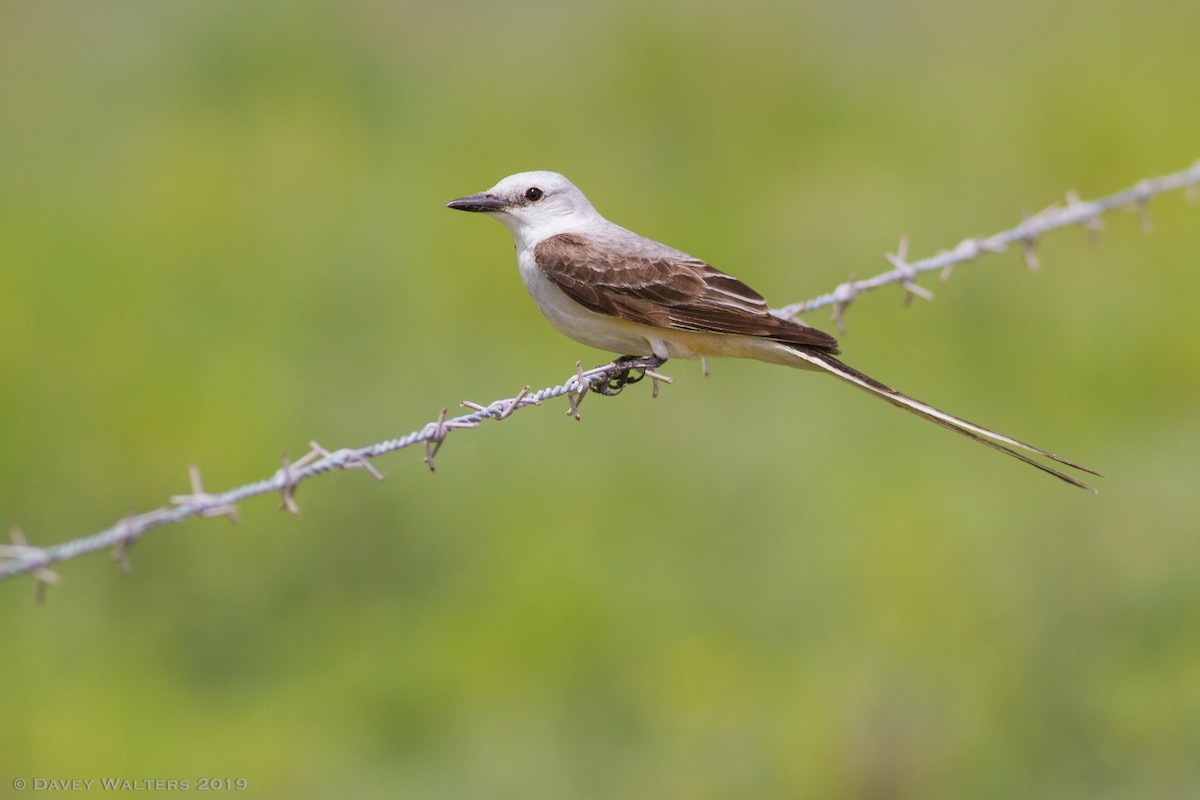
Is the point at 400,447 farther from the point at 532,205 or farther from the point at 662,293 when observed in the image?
the point at 532,205

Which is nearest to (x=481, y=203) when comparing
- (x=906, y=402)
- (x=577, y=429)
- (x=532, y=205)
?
(x=532, y=205)

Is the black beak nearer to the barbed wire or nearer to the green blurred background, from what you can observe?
the barbed wire

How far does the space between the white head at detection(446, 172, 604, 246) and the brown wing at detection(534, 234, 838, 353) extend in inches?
12.0

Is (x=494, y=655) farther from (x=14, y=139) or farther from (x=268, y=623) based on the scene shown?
(x=14, y=139)

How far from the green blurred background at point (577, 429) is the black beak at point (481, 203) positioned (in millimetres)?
1994

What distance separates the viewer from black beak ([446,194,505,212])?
5023mm

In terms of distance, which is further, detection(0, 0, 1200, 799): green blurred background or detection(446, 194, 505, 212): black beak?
detection(0, 0, 1200, 799): green blurred background

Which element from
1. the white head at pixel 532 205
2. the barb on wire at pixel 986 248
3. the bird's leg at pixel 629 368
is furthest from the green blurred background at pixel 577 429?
the white head at pixel 532 205

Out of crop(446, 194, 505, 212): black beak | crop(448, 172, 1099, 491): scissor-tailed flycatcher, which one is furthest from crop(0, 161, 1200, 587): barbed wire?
crop(446, 194, 505, 212): black beak

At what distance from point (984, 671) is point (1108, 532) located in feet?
3.46

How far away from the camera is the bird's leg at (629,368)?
468 centimetres

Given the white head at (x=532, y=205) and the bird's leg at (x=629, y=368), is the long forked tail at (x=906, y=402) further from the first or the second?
the white head at (x=532, y=205)

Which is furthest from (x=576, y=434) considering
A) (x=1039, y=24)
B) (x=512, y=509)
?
(x=1039, y=24)

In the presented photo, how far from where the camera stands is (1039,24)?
1206cm
